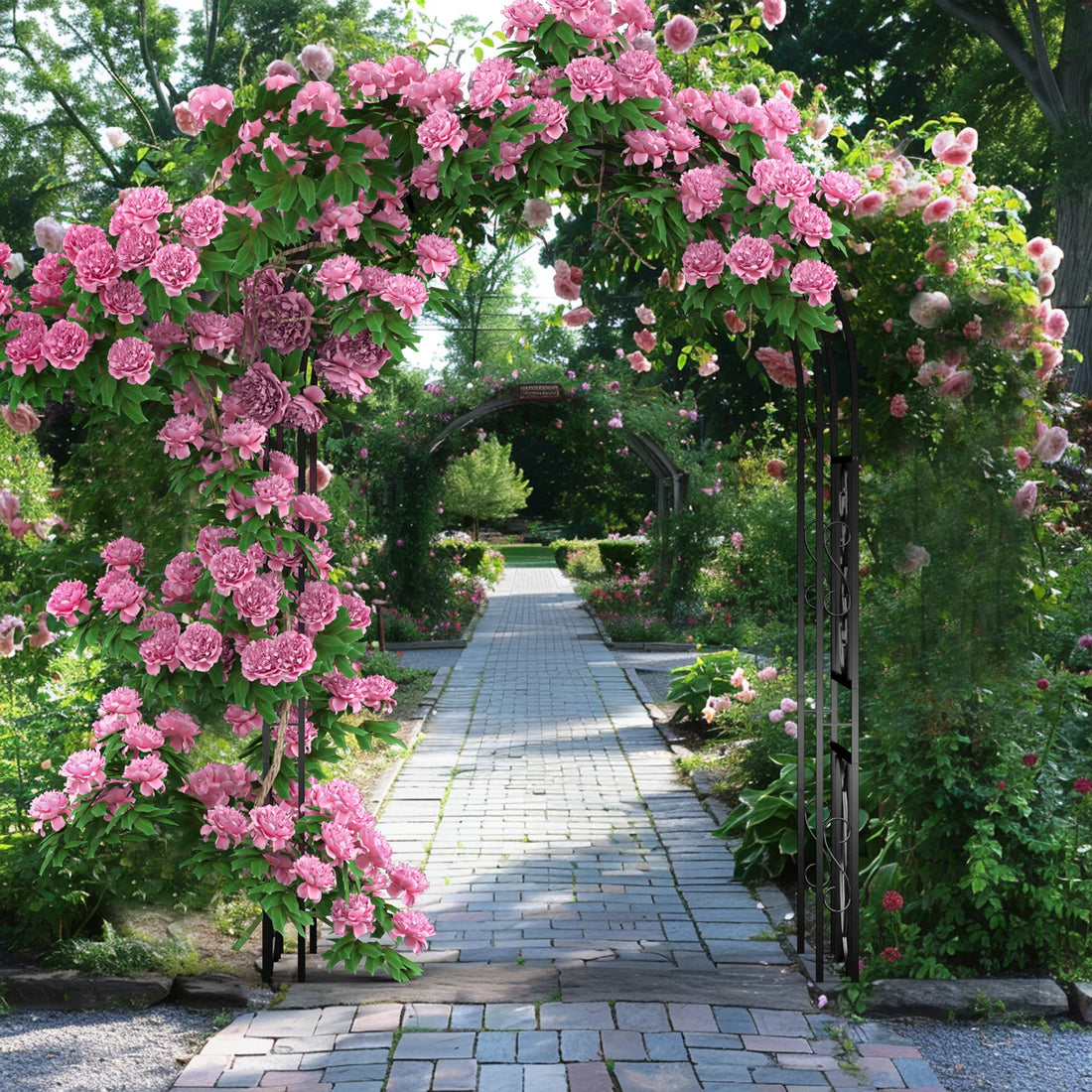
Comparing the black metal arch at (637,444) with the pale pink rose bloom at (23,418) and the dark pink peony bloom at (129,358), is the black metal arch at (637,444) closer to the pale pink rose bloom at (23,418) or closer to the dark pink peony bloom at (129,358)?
the pale pink rose bloom at (23,418)

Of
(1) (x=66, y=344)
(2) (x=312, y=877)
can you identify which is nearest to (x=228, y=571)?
(1) (x=66, y=344)

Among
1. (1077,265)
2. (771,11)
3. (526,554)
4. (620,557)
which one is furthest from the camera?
(526,554)

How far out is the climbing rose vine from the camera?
321 centimetres

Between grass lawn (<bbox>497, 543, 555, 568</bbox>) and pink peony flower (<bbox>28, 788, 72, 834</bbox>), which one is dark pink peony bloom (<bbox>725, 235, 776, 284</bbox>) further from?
grass lawn (<bbox>497, 543, 555, 568</bbox>)

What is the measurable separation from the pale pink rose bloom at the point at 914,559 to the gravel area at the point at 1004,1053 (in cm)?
152

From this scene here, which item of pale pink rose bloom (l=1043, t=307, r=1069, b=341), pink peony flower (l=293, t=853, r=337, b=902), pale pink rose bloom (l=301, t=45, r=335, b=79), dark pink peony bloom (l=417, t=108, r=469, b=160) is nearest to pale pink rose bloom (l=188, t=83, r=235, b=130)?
pale pink rose bloom (l=301, t=45, r=335, b=79)

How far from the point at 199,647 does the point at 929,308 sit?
269 cm

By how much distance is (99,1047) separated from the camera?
10.7 ft

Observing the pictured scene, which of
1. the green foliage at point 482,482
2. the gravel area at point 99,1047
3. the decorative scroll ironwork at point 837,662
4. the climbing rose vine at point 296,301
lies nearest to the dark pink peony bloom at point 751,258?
the climbing rose vine at point 296,301

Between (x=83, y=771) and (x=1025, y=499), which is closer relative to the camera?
(x=83, y=771)

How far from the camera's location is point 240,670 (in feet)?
11.5

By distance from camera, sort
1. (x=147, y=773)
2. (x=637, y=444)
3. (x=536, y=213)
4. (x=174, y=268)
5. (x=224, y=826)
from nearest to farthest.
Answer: (x=174, y=268) → (x=147, y=773) → (x=224, y=826) → (x=536, y=213) → (x=637, y=444)

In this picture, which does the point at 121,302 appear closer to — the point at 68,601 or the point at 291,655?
the point at 68,601

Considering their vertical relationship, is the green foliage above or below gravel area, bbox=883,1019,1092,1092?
above
